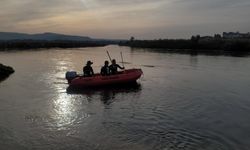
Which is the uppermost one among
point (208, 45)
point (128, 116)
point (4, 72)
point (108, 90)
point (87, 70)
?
point (208, 45)

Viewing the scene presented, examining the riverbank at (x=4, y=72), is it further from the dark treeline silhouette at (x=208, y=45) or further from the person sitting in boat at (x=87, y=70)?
the dark treeline silhouette at (x=208, y=45)

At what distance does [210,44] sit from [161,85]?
6776 cm

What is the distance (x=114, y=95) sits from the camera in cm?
2570

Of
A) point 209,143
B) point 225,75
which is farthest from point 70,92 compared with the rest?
point 225,75

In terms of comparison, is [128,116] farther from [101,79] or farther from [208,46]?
[208,46]

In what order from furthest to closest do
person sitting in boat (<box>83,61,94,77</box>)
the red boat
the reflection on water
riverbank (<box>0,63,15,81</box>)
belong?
riverbank (<box>0,63,15,81</box>) < person sitting in boat (<box>83,61,94,77</box>) < the red boat < the reflection on water

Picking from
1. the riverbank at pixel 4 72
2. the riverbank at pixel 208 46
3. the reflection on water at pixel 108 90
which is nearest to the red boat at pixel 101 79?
the reflection on water at pixel 108 90

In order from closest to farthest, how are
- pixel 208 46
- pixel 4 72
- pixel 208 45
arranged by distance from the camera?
pixel 4 72 → pixel 208 46 → pixel 208 45

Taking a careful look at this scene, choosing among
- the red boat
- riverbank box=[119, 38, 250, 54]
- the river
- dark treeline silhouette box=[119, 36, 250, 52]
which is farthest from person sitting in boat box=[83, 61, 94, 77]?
dark treeline silhouette box=[119, 36, 250, 52]

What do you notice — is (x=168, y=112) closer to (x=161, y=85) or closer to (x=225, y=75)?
(x=161, y=85)

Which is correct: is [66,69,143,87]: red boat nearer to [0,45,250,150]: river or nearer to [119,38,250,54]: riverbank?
[0,45,250,150]: river

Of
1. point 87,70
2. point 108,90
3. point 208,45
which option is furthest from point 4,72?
point 208,45

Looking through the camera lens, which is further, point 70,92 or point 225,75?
point 225,75

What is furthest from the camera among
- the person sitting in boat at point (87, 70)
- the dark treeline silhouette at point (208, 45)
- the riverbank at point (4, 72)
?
the dark treeline silhouette at point (208, 45)
